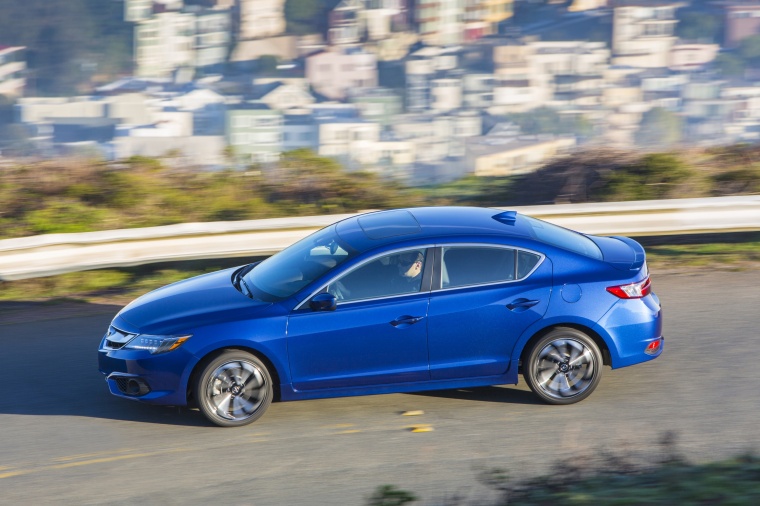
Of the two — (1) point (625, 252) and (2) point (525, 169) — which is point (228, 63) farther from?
(1) point (625, 252)

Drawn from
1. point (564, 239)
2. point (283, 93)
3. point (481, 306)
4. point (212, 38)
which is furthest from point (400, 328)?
point (212, 38)

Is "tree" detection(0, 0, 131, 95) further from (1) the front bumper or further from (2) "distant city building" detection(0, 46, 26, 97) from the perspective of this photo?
(1) the front bumper

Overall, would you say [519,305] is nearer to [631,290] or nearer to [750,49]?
[631,290]

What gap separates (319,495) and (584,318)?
247 centimetres

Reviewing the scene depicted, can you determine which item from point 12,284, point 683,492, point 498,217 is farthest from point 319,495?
point 12,284

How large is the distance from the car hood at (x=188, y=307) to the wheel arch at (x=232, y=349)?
22 centimetres

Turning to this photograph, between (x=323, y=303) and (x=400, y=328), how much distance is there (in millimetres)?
595

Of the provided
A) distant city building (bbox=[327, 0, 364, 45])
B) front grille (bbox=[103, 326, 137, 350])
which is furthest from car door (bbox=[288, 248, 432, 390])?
distant city building (bbox=[327, 0, 364, 45])

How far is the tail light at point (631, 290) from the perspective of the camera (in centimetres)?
689

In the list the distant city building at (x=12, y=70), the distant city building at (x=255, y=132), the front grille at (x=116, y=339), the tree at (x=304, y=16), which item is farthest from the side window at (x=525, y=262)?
the tree at (x=304, y=16)

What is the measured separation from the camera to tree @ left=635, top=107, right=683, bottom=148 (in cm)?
1512

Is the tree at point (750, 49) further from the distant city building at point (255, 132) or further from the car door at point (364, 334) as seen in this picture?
the car door at point (364, 334)

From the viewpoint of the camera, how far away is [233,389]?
668 centimetres

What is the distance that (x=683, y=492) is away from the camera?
174 inches
